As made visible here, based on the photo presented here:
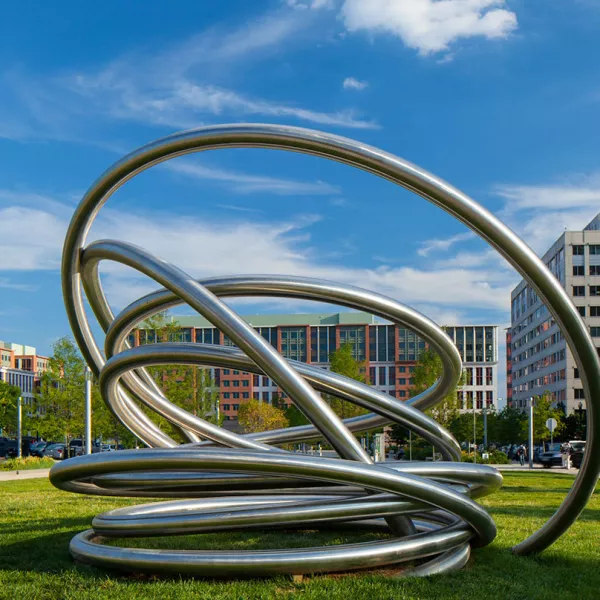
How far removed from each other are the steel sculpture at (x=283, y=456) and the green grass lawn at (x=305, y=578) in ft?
0.62

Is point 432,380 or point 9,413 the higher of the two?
point 432,380

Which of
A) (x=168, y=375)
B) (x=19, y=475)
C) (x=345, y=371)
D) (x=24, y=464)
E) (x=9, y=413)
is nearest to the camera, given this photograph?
(x=19, y=475)

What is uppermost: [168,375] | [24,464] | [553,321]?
[553,321]

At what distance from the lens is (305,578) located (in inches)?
286

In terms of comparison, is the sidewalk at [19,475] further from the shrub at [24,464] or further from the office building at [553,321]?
the office building at [553,321]

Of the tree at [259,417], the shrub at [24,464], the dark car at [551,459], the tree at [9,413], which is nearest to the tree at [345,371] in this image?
the dark car at [551,459]

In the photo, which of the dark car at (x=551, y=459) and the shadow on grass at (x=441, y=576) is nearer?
the shadow on grass at (x=441, y=576)

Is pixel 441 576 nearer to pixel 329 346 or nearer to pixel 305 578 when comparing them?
pixel 305 578

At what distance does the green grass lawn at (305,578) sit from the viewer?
6.68 metres

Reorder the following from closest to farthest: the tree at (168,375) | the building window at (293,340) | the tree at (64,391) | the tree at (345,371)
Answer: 1. the tree at (168,375)
2. the tree at (64,391)
3. the tree at (345,371)
4. the building window at (293,340)

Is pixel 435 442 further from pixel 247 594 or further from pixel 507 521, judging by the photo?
pixel 507 521

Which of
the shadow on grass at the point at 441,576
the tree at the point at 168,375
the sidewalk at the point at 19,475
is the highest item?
the tree at the point at 168,375

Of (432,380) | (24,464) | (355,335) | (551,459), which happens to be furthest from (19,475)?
(355,335)

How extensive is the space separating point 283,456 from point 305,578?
1255 millimetres
